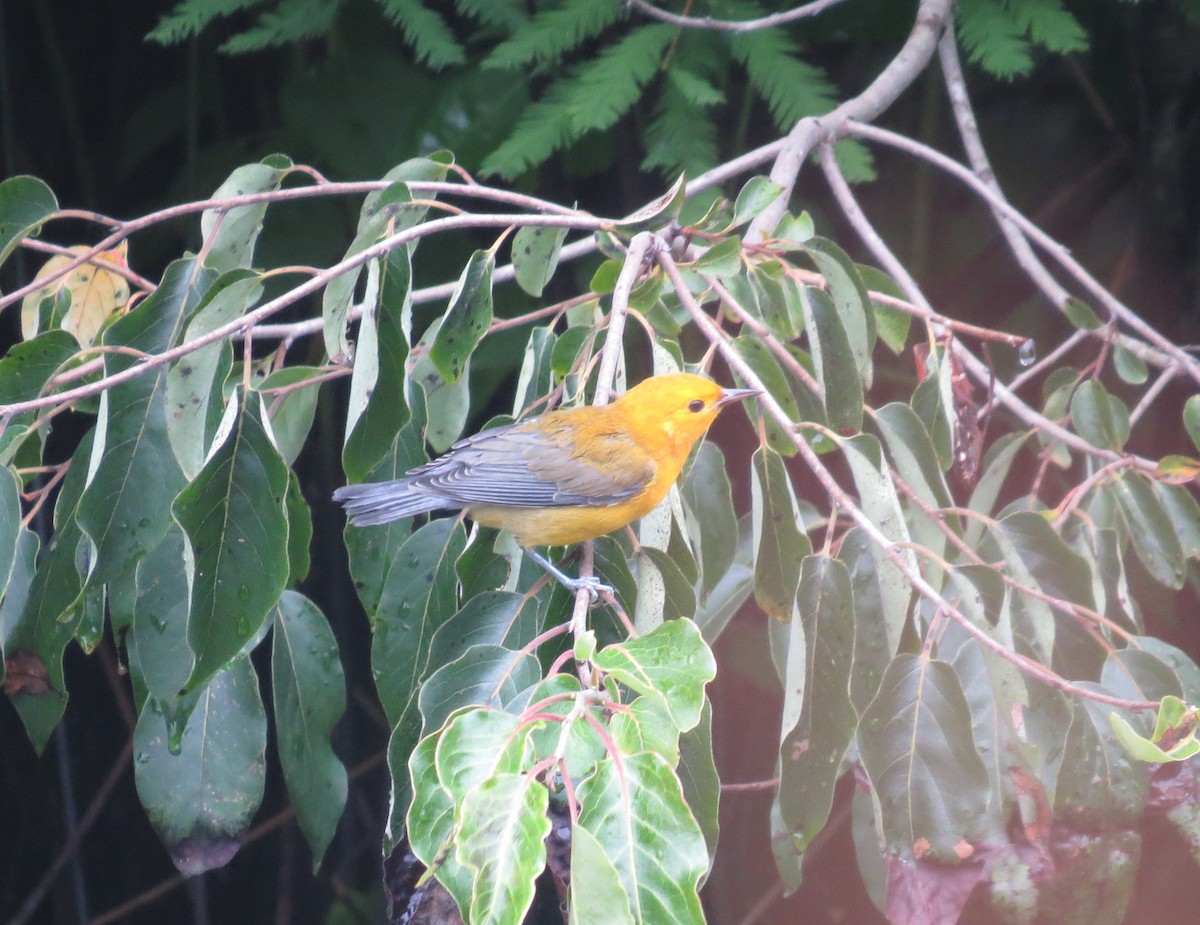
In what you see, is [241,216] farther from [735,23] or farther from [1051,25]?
[1051,25]

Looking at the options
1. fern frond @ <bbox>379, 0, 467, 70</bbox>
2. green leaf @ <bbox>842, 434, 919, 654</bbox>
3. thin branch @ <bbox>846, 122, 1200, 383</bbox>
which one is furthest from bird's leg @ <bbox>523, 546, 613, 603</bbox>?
fern frond @ <bbox>379, 0, 467, 70</bbox>

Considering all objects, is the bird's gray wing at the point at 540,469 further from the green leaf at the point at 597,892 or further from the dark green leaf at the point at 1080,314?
the green leaf at the point at 597,892

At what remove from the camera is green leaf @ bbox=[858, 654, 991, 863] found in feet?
5.20

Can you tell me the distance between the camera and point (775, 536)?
178 cm

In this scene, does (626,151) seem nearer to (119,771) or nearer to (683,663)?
(683,663)

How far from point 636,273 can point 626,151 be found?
159cm

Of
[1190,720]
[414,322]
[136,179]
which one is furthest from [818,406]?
[136,179]

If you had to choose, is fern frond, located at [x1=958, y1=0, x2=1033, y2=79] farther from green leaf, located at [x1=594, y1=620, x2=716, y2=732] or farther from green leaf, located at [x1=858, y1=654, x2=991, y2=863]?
green leaf, located at [x1=594, y1=620, x2=716, y2=732]

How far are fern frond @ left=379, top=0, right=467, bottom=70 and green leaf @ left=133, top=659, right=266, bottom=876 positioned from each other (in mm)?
1432

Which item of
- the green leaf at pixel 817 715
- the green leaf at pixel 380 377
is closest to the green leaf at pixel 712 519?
the green leaf at pixel 817 715

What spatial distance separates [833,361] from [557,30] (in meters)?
1.06

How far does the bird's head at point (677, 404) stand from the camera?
2236mm

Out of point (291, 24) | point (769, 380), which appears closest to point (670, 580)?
point (769, 380)

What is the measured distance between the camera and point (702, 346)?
3082mm
